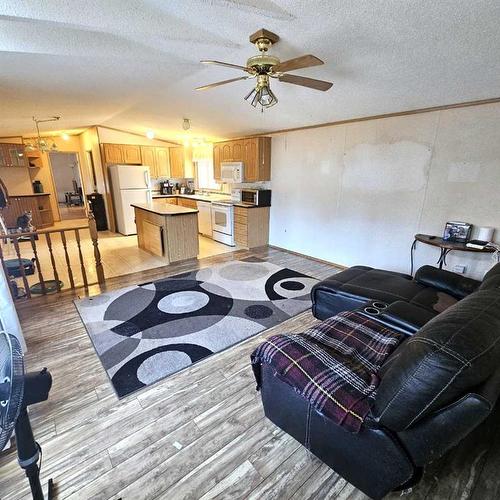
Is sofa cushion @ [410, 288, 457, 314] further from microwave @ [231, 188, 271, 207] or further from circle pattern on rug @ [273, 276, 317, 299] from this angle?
microwave @ [231, 188, 271, 207]

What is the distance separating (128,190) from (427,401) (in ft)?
22.3

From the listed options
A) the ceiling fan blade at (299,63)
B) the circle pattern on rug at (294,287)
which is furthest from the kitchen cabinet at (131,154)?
the ceiling fan blade at (299,63)

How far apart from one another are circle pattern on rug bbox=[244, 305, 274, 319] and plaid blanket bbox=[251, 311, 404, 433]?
1203mm

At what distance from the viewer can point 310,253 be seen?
5141 mm

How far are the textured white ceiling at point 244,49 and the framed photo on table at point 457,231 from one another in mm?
1355

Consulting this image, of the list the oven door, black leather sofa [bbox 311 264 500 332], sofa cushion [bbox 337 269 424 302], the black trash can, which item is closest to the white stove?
the oven door

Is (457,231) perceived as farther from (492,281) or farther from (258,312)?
(258,312)

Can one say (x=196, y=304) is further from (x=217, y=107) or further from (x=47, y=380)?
(x=217, y=107)

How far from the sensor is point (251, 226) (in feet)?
18.2

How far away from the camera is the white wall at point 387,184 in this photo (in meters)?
3.04

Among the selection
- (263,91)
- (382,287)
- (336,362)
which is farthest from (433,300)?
(263,91)

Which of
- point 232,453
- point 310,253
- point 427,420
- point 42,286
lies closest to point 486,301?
point 427,420

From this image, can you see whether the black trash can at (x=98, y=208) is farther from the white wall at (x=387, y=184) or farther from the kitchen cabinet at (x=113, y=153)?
the white wall at (x=387, y=184)

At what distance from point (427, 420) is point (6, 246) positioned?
300 inches
